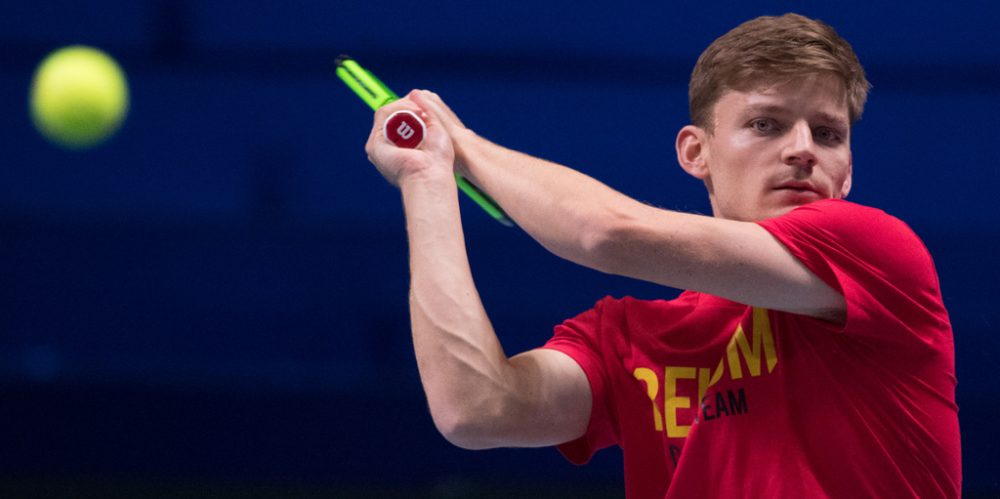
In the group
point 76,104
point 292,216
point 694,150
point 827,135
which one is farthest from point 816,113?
point 76,104

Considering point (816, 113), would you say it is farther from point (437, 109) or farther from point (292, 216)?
point (292, 216)

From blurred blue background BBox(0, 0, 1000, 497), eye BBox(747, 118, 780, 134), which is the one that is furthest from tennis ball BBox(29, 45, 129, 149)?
eye BBox(747, 118, 780, 134)

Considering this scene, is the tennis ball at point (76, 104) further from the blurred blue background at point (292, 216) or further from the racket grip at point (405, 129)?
the racket grip at point (405, 129)

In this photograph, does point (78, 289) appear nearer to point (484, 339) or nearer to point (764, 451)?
point (484, 339)

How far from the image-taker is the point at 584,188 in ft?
3.16

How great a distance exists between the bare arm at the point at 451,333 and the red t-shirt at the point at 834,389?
144 mm

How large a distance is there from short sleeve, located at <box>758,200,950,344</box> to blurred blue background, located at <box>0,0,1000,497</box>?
1.08m

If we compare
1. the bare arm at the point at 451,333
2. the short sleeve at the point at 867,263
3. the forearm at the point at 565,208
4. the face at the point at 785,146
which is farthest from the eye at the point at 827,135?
the bare arm at the point at 451,333

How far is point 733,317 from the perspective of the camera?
1105 mm

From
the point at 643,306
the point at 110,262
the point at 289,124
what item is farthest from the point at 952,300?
the point at 110,262

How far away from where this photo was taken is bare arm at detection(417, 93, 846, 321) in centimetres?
92

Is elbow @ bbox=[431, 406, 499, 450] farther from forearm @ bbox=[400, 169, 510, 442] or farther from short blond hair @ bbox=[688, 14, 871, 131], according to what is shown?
short blond hair @ bbox=[688, 14, 871, 131]

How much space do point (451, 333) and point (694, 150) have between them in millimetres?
389

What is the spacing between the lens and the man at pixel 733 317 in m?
0.94
